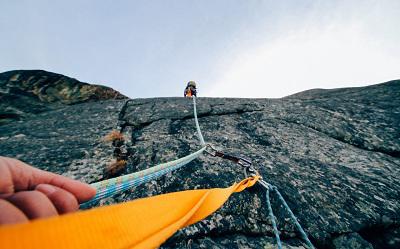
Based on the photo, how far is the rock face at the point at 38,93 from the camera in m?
6.23

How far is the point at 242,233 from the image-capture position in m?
2.43

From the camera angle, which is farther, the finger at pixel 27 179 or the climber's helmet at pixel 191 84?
the climber's helmet at pixel 191 84

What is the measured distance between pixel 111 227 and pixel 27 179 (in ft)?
1.28

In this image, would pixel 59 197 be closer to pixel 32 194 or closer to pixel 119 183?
pixel 32 194

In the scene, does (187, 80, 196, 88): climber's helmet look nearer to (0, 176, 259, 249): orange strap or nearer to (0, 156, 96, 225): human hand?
(0, 176, 259, 249): orange strap

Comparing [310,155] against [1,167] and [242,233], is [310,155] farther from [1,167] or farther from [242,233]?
[1,167]

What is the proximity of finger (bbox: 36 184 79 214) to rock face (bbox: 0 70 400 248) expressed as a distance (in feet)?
4.94

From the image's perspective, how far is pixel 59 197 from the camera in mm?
872

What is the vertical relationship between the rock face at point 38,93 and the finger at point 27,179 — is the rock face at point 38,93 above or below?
above

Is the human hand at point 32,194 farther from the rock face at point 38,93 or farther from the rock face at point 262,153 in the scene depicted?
the rock face at point 38,93

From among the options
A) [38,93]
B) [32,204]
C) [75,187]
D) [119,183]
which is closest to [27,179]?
[75,187]

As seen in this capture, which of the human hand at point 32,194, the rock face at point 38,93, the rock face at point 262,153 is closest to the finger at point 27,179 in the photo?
the human hand at point 32,194

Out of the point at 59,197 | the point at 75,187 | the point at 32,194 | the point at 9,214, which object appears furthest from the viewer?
the point at 75,187

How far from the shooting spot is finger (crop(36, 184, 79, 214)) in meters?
0.85
